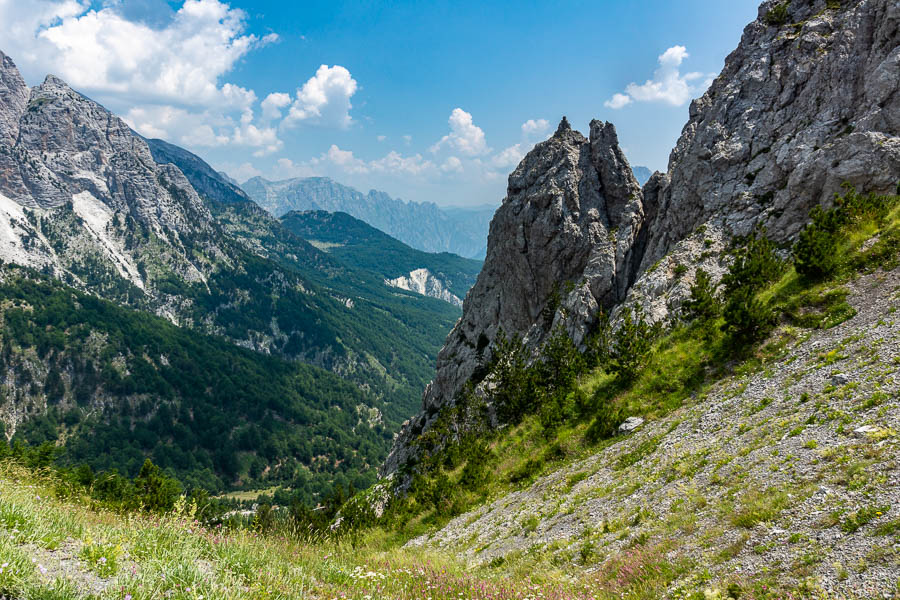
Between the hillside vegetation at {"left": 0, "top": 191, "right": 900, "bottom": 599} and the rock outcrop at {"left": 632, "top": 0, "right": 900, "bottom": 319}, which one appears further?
the rock outcrop at {"left": 632, "top": 0, "right": 900, "bottom": 319}

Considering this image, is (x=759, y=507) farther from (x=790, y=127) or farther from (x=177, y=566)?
(x=790, y=127)

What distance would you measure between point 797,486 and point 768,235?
30.7 meters

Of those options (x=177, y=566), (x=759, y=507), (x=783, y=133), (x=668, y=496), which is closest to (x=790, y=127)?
(x=783, y=133)

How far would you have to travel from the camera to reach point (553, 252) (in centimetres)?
6328

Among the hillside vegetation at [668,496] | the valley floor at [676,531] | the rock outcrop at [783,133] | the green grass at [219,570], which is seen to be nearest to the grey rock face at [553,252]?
the rock outcrop at [783,133]

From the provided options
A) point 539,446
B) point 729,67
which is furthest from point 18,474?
point 729,67

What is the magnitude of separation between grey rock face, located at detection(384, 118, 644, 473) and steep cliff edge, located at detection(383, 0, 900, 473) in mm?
220

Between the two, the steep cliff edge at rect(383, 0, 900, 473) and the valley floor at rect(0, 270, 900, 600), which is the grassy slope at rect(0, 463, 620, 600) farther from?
the steep cliff edge at rect(383, 0, 900, 473)

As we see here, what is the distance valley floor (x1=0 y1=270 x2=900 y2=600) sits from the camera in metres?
6.68

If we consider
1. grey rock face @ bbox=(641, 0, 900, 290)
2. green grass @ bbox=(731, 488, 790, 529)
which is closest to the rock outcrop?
grey rock face @ bbox=(641, 0, 900, 290)

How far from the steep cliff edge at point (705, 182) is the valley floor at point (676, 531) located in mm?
16836

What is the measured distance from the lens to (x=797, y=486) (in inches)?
410

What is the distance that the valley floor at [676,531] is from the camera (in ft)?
21.9

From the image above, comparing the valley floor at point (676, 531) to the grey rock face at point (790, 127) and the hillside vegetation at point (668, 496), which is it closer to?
the hillside vegetation at point (668, 496)
